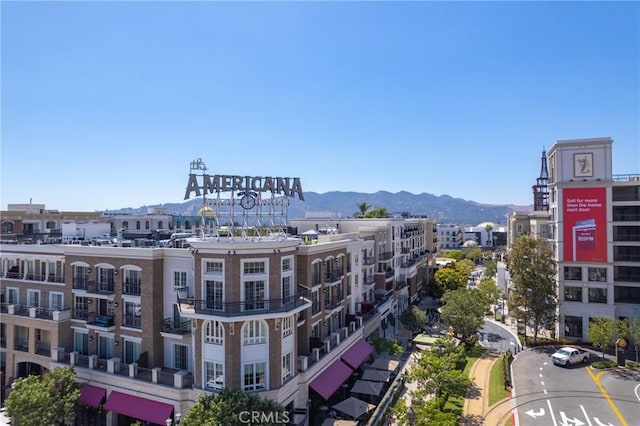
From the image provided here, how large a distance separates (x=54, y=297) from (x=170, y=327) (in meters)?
15.7

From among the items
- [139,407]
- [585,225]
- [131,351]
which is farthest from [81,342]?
[585,225]

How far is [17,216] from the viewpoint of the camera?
7119cm

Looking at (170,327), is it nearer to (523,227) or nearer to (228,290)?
(228,290)

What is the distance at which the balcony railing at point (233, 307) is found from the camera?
100 feet

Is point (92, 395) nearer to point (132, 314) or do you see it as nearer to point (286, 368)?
point (132, 314)

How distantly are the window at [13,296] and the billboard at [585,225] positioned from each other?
233ft

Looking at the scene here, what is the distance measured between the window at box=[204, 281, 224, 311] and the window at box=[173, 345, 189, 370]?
21.5 feet

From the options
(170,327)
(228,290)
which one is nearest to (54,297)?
(170,327)

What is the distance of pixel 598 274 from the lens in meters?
56.2

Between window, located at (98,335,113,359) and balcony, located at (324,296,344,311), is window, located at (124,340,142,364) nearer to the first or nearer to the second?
window, located at (98,335,113,359)

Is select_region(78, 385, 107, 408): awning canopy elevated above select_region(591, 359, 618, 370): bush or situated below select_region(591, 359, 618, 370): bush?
above

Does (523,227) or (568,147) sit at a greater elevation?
(568,147)

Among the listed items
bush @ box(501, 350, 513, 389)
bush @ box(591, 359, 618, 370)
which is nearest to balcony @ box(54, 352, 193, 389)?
bush @ box(501, 350, 513, 389)

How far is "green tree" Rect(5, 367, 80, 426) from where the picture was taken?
30.8m
